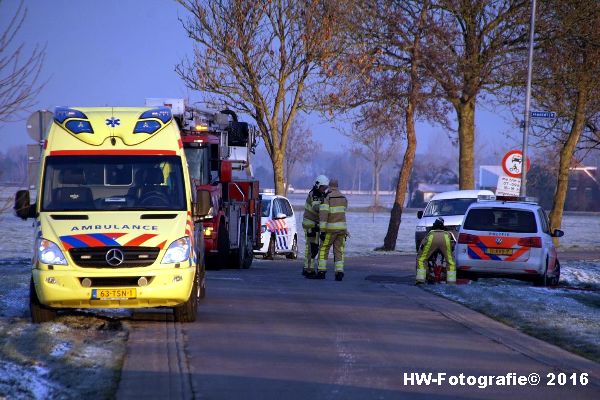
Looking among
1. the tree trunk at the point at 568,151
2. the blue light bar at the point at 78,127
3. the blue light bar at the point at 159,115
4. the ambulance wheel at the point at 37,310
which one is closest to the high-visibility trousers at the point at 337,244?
the blue light bar at the point at 159,115

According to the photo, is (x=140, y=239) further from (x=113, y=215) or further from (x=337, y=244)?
(x=337, y=244)

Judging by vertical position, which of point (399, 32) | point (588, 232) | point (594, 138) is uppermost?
point (399, 32)

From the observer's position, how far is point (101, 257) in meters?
11.5

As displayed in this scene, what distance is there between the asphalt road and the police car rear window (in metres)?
4.42

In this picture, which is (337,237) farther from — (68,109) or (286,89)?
(286,89)

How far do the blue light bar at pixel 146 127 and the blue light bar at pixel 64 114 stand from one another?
0.67m

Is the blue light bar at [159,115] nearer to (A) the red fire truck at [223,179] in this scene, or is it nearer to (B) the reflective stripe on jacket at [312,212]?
(A) the red fire truck at [223,179]

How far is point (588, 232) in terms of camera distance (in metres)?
62.2

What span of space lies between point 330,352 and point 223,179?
11123 millimetres

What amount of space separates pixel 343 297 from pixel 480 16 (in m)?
18.5

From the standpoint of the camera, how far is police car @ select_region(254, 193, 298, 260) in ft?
91.8

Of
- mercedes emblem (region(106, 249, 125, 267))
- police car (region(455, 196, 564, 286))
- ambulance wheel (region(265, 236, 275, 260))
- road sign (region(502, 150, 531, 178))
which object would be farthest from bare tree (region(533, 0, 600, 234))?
mercedes emblem (region(106, 249, 125, 267))

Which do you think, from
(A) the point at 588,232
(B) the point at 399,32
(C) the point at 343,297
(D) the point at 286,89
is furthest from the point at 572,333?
(A) the point at 588,232

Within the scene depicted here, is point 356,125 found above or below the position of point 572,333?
above
